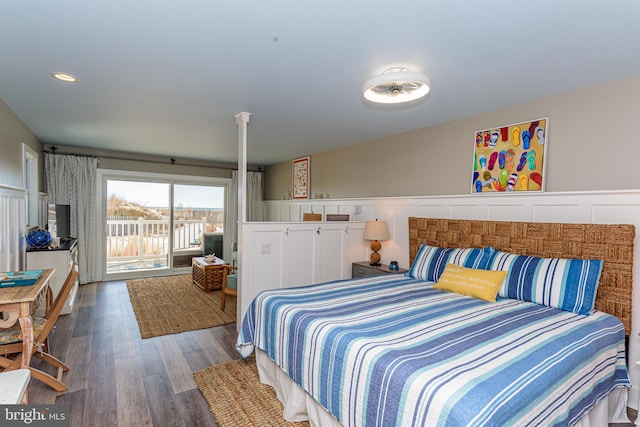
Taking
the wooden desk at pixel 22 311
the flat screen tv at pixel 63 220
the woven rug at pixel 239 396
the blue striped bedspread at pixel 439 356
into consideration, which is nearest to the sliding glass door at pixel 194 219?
the flat screen tv at pixel 63 220

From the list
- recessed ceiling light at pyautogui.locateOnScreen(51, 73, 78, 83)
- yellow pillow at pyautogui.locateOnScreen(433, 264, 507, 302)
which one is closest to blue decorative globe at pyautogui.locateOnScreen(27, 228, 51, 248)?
recessed ceiling light at pyautogui.locateOnScreen(51, 73, 78, 83)

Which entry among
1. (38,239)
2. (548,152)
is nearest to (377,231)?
(548,152)

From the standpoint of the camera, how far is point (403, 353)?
149 cm

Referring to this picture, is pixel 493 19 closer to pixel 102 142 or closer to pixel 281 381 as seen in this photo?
pixel 281 381

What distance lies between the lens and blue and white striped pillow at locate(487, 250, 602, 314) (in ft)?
7.26

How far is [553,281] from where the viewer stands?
234 centimetres

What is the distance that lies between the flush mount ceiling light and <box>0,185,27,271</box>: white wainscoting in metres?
3.32

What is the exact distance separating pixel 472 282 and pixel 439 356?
1292mm

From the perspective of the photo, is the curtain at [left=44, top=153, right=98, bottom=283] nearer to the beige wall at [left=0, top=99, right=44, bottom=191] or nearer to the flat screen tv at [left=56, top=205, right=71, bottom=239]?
the flat screen tv at [left=56, top=205, right=71, bottom=239]

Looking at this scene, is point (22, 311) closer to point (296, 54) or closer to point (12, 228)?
point (12, 228)

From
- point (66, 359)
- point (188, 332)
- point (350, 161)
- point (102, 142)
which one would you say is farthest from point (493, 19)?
point (102, 142)

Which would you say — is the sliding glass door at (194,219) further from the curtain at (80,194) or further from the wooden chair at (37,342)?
the wooden chair at (37,342)

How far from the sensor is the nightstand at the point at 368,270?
376 cm

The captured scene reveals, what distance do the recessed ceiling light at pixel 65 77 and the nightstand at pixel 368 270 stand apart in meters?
3.38
